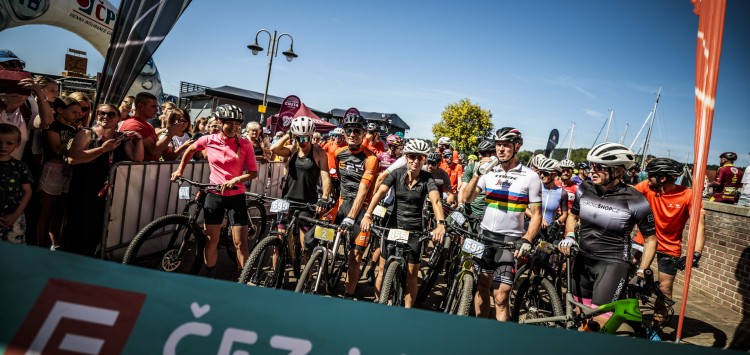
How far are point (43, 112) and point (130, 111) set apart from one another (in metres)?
3.40

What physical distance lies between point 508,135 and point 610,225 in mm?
1325

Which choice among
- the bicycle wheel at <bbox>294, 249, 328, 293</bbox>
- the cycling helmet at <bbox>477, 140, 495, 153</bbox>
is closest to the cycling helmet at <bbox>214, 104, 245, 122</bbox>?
the bicycle wheel at <bbox>294, 249, 328, 293</bbox>

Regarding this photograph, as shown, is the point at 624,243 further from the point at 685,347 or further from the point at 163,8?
the point at 163,8

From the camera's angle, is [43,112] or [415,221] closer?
[43,112]

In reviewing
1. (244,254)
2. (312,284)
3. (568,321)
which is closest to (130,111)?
Answer: (244,254)

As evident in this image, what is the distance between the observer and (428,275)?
466 centimetres

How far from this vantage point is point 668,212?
15.1ft

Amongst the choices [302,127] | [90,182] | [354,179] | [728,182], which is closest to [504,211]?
[354,179]

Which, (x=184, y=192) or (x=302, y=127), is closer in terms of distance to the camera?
(x=184, y=192)

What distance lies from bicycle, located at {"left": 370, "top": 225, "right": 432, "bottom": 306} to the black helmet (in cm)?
292

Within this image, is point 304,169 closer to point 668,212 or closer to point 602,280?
point 602,280

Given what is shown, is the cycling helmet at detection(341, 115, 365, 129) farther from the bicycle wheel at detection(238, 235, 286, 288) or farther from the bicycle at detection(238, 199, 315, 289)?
the bicycle wheel at detection(238, 235, 286, 288)

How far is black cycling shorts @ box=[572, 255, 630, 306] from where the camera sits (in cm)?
347

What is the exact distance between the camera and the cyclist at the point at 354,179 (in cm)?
457
